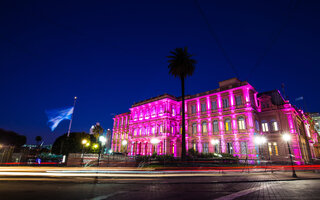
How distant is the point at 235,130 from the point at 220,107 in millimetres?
5631

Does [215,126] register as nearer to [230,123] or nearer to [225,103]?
[230,123]

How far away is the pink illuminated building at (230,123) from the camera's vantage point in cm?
3083

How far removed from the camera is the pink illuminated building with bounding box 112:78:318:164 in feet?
101

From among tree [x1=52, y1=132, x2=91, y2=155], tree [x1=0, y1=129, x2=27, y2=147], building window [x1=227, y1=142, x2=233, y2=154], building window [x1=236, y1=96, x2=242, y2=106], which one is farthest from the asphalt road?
tree [x1=0, y1=129, x2=27, y2=147]

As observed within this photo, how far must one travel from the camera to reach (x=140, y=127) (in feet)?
156

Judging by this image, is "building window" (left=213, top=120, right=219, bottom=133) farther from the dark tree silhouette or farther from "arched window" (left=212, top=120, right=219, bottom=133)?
the dark tree silhouette

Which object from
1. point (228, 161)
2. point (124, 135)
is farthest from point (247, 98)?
point (124, 135)

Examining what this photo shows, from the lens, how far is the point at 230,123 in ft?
113

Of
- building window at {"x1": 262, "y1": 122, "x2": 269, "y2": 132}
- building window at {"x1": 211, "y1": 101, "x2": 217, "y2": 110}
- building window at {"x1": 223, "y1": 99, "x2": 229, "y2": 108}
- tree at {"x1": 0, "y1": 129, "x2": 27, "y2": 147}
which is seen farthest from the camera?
tree at {"x1": 0, "y1": 129, "x2": 27, "y2": 147}

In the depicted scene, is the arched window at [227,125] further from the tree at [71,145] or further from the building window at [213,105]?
the tree at [71,145]

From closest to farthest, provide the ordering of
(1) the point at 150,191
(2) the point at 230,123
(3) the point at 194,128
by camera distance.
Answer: (1) the point at 150,191, (2) the point at 230,123, (3) the point at 194,128

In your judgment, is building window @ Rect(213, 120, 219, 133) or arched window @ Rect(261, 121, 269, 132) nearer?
arched window @ Rect(261, 121, 269, 132)

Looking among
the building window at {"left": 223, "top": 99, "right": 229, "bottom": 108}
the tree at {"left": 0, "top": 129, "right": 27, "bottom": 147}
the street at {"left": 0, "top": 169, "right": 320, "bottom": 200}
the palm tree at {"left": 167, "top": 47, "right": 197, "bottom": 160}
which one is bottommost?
the street at {"left": 0, "top": 169, "right": 320, "bottom": 200}

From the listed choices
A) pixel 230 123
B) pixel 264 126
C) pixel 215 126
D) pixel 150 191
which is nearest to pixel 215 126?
pixel 215 126
